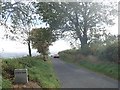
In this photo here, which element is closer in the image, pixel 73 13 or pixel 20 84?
pixel 20 84

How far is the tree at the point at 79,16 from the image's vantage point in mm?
49781

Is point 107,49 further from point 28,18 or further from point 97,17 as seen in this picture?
point 97,17

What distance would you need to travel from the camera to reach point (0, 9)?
62.8 ft

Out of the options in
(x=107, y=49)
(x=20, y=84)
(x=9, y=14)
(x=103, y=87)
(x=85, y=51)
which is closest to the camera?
(x=20, y=84)

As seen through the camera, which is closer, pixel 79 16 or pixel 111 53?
pixel 111 53

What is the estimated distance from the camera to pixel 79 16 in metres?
51.8

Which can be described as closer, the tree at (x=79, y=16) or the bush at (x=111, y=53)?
the bush at (x=111, y=53)

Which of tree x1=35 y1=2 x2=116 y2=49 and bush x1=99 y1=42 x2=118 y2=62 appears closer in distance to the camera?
bush x1=99 y1=42 x2=118 y2=62

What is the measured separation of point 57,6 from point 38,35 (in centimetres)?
603

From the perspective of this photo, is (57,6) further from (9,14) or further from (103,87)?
(103,87)

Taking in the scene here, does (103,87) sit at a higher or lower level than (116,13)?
lower

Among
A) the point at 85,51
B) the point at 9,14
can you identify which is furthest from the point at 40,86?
the point at 85,51

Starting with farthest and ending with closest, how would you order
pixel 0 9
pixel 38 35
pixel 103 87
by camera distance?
pixel 38 35 < pixel 0 9 < pixel 103 87

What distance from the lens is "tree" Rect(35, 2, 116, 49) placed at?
49781 millimetres
